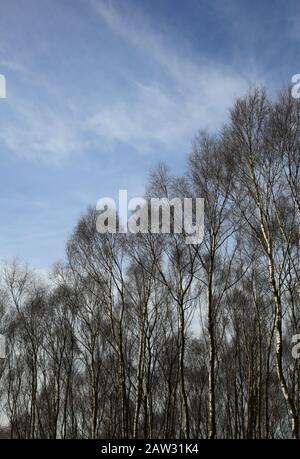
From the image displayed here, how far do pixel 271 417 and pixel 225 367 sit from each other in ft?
14.4

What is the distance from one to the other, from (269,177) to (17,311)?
19.8m

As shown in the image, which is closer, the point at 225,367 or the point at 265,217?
the point at 265,217

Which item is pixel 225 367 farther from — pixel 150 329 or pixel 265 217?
pixel 265 217

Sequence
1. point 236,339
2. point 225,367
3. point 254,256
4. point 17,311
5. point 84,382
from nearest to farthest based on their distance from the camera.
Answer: point 254,256
point 236,339
point 17,311
point 225,367
point 84,382

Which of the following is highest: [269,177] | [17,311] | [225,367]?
[269,177]

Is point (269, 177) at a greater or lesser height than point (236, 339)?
greater

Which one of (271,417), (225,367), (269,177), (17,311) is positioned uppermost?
(269,177)

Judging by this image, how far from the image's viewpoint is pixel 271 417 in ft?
102
